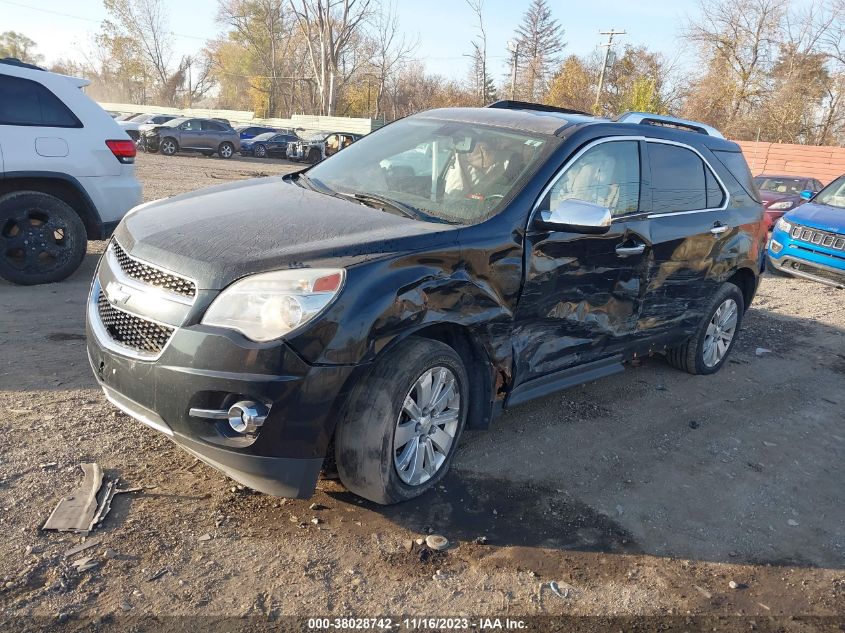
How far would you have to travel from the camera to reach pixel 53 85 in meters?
6.14

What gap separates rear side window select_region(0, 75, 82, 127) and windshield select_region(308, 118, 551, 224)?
3165 millimetres

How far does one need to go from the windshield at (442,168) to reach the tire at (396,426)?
79 cm

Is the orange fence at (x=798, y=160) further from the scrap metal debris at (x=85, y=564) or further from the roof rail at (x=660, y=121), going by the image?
the scrap metal debris at (x=85, y=564)

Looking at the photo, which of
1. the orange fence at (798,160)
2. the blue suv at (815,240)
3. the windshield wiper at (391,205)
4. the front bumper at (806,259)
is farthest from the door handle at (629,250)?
the orange fence at (798,160)

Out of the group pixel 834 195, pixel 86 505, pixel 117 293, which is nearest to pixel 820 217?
pixel 834 195

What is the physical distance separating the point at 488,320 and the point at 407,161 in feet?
4.17

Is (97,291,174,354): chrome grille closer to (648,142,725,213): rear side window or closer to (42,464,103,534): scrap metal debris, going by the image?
(42,464,103,534): scrap metal debris

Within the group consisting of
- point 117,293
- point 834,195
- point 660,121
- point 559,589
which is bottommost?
point 559,589

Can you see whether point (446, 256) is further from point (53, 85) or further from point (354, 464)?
point (53, 85)

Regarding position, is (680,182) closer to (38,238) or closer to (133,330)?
(133,330)

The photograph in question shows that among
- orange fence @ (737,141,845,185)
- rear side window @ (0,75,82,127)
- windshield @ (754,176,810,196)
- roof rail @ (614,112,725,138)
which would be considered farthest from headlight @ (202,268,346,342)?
orange fence @ (737,141,845,185)

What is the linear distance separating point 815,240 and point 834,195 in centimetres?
138

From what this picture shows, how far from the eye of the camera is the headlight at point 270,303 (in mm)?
2691

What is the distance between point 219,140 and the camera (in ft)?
99.3
